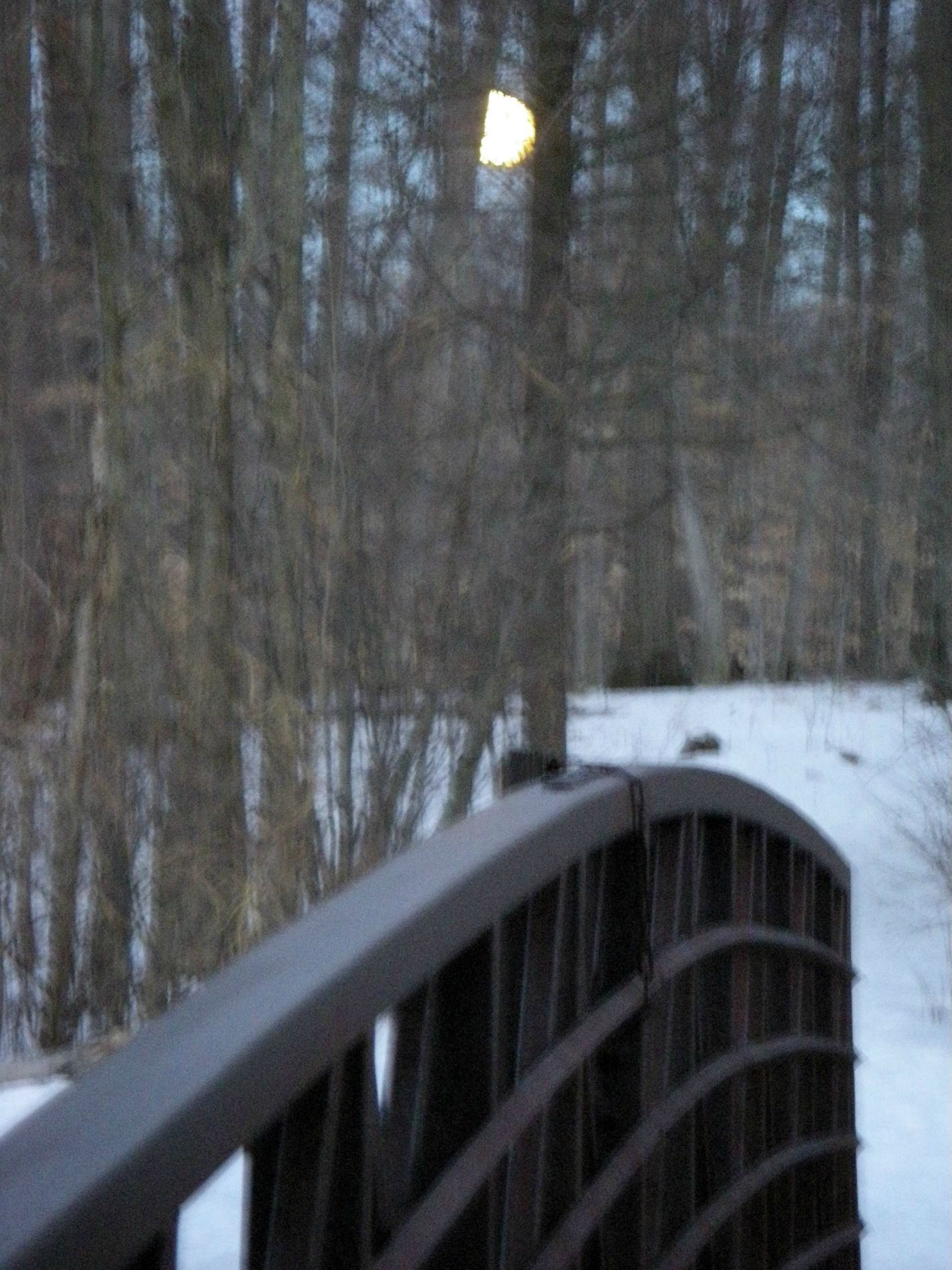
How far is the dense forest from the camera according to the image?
29.6 feet

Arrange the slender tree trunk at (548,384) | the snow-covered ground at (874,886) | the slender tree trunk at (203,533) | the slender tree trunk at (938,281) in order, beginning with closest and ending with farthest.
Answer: the snow-covered ground at (874,886) < the slender tree trunk at (203,533) < the slender tree trunk at (548,384) < the slender tree trunk at (938,281)

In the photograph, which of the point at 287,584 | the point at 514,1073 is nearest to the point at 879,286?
the point at 287,584

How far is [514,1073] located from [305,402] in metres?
7.08

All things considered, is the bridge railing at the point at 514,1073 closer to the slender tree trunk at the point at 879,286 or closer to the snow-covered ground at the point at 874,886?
the snow-covered ground at the point at 874,886

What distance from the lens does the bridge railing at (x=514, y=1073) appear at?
1.46 m

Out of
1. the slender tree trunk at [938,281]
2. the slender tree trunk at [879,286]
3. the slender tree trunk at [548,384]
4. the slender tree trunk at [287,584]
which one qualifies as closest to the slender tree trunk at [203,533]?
the slender tree trunk at [287,584]

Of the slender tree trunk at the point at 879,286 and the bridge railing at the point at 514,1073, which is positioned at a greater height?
the slender tree trunk at the point at 879,286

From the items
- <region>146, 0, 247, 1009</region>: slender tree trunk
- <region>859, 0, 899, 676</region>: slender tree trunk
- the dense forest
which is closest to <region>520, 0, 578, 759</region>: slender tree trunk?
the dense forest

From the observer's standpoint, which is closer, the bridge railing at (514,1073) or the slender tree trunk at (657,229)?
the bridge railing at (514,1073)

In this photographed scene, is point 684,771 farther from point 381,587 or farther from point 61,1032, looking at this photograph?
point 61,1032

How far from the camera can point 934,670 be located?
559 inches

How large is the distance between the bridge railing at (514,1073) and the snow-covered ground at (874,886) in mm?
365

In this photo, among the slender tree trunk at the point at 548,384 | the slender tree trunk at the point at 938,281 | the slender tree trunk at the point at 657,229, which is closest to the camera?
the slender tree trunk at the point at 548,384

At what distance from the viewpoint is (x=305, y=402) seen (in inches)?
358
